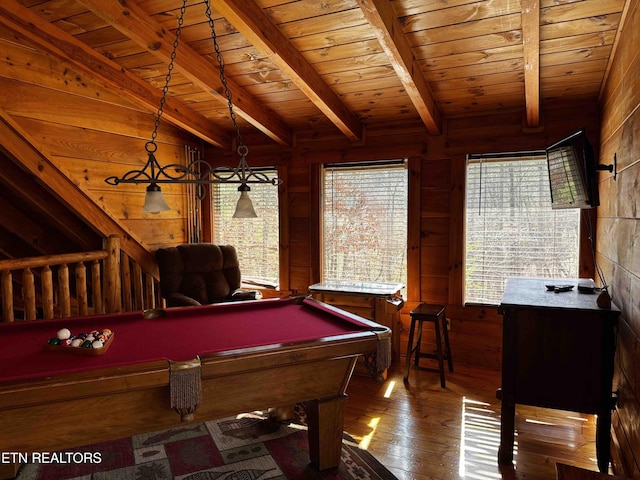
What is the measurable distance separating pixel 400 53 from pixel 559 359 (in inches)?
79.8

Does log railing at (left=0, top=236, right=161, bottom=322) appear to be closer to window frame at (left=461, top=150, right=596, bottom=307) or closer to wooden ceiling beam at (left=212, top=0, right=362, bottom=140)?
wooden ceiling beam at (left=212, top=0, right=362, bottom=140)

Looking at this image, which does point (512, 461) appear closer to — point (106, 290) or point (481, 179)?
point (481, 179)

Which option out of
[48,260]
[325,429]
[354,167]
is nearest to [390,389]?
[325,429]

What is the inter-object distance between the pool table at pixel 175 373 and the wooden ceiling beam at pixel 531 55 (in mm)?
1836

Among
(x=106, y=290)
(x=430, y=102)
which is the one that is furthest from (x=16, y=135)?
(x=430, y=102)

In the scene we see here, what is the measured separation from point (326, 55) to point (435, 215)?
1774mm

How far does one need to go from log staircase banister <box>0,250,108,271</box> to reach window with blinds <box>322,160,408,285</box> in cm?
216

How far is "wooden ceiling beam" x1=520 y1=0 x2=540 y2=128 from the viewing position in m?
2.34

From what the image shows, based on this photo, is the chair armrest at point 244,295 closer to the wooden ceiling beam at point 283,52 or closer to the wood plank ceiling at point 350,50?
the wood plank ceiling at point 350,50

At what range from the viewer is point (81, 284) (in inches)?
140

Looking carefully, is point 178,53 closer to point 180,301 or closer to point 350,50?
point 350,50

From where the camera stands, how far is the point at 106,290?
3830 millimetres

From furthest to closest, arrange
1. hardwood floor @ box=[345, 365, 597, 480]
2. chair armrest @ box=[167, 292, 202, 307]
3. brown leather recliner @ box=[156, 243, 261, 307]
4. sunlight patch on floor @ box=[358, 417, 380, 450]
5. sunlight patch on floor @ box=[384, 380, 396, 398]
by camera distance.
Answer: brown leather recliner @ box=[156, 243, 261, 307]
chair armrest @ box=[167, 292, 202, 307]
sunlight patch on floor @ box=[384, 380, 396, 398]
sunlight patch on floor @ box=[358, 417, 380, 450]
hardwood floor @ box=[345, 365, 597, 480]

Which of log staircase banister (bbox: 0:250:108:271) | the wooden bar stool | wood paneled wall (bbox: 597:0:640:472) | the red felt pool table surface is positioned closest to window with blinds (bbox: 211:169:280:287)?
log staircase banister (bbox: 0:250:108:271)
